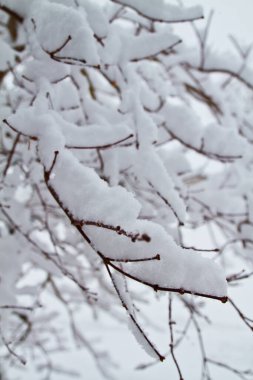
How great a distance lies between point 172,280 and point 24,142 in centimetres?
159

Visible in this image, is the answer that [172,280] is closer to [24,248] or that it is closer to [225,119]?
[24,248]

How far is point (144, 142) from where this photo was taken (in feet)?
4.10

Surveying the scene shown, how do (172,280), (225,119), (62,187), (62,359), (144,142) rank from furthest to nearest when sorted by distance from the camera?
(62,359), (225,119), (144,142), (62,187), (172,280)

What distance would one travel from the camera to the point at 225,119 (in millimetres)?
2291

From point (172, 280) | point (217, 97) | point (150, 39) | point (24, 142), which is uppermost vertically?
point (217, 97)

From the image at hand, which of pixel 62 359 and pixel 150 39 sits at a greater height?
pixel 150 39

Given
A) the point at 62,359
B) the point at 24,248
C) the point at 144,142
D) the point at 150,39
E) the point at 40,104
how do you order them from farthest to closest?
1. the point at 62,359
2. the point at 24,248
3. the point at 150,39
4. the point at 144,142
5. the point at 40,104

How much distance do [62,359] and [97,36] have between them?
7815mm

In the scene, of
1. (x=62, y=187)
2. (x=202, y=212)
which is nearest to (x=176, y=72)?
(x=202, y=212)

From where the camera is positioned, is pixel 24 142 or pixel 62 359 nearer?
pixel 24 142

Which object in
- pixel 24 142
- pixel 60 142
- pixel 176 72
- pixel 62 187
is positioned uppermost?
pixel 176 72

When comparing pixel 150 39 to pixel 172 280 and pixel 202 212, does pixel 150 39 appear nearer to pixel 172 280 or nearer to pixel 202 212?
pixel 172 280

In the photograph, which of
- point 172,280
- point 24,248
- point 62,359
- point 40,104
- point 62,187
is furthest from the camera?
point 62,359

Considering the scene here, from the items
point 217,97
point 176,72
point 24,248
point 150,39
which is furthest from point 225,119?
point 24,248
